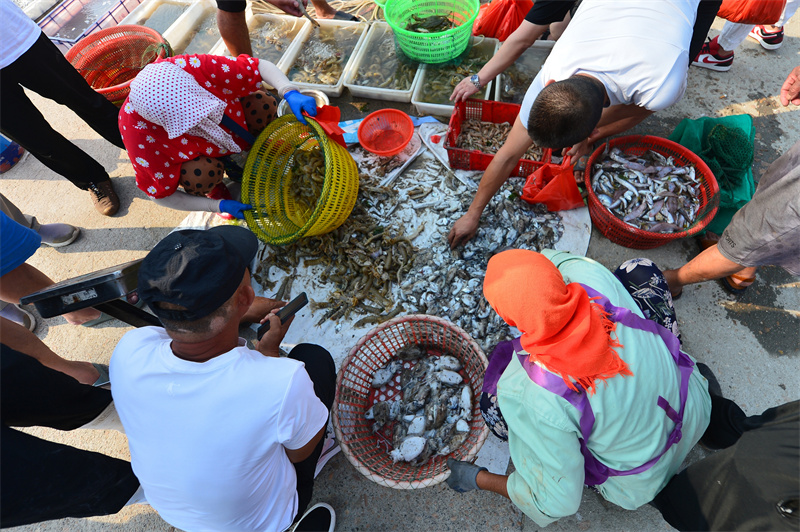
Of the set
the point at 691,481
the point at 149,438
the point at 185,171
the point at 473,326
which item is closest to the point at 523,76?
the point at 473,326

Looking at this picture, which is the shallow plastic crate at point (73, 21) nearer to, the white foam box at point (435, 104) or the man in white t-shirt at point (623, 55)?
the white foam box at point (435, 104)

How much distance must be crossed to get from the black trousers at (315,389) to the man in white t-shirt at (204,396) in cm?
36

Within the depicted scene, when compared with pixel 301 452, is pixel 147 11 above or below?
above

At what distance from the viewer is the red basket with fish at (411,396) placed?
2.30m

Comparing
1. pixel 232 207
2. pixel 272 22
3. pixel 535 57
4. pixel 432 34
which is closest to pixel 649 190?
pixel 535 57

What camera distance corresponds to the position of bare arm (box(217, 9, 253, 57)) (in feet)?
11.9

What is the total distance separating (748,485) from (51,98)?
4729mm

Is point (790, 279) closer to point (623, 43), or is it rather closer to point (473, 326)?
point (623, 43)

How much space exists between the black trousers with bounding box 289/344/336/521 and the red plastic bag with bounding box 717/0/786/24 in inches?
172

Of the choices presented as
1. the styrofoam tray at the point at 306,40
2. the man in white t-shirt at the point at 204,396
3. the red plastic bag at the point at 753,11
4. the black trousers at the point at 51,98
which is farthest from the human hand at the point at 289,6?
the red plastic bag at the point at 753,11

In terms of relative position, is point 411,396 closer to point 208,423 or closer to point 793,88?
point 208,423

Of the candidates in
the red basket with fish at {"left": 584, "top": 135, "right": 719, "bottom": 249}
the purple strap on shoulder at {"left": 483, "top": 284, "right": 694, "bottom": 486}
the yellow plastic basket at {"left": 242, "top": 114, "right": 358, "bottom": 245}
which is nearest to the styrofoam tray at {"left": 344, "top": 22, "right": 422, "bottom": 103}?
the yellow plastic basket at {"left": 242, "top": 114, "right": 358, "bottom": 245}

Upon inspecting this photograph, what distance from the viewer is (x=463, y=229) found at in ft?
9.68

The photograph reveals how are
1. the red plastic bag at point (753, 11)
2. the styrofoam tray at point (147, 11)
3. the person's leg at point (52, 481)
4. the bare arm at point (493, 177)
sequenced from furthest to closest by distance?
the styrofoam tray at point (147, 11), the red plastic bag at point (753, 11), the bare arm at point (493, 177), the person's leg at point (52, 481)
